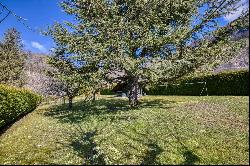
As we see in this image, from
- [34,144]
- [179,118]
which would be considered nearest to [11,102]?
[34,144]

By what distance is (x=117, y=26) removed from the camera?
74.7 ft

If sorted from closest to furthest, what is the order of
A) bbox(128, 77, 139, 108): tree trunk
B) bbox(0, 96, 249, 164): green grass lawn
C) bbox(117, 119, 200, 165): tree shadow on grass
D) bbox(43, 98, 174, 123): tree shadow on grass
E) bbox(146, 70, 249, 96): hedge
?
bbox(117, 119, 200, 165): tree shadow on grass
bbox(0, 96, 249, 164): green grass lawn
bbox(43, 98, 174, 123): tree shadow on grass
bbox(128, 77, 139, 108): tree trunk
bbox(146, 70, 249, 96): hedge

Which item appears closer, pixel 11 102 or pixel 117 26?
pixel 11 102

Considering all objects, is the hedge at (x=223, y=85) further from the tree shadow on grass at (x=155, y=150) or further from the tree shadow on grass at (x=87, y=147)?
the tree shadow on grass at (x=155, y=150)

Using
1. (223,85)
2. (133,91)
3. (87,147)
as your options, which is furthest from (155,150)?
(223,85)

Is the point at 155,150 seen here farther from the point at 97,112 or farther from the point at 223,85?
the point at 223,85

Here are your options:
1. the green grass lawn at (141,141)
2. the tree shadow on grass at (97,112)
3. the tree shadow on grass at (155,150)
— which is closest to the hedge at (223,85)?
the tree shadow on grass at (97,112)

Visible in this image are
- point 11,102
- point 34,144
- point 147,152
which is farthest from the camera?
point 11,102

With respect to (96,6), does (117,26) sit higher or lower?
lower

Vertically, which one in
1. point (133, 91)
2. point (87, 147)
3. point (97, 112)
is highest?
point (133, 91)

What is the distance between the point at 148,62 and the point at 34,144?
35.6 feet

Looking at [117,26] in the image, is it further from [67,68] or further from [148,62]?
[67,68]

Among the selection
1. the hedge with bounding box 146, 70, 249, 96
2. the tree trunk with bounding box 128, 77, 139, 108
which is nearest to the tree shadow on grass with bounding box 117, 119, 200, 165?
the tree trunk with bounding box 128, 77, 139, 108

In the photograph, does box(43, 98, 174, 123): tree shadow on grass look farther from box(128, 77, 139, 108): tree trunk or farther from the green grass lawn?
the green grass lawn
